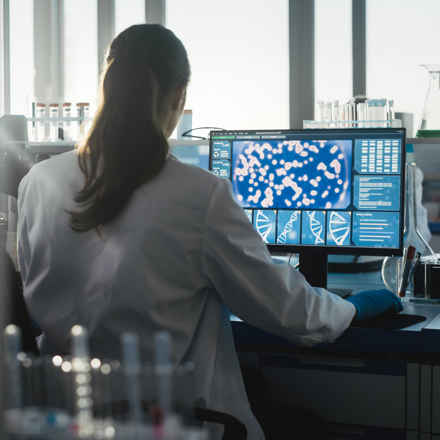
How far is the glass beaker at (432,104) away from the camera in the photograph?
6.89 ft

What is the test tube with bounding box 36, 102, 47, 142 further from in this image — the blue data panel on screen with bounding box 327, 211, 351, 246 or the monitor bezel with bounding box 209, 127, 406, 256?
the blue data panel on screen with bounding box 327, 211, 351, 246

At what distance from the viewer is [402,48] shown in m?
4.03

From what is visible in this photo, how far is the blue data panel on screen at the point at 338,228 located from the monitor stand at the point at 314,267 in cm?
5

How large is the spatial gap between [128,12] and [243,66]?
3.18 feet

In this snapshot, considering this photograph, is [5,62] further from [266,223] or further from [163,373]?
[163,373]

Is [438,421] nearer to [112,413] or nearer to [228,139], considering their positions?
[228,139]

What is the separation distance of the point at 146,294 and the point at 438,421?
0.73 meters

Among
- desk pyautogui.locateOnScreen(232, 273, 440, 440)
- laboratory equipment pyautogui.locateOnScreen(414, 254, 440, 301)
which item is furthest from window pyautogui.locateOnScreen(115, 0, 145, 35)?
desk pyautogui.locateOnScreen(232, 273, 440, 440)

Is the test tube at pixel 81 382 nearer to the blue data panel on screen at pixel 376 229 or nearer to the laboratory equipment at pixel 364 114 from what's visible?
the blue data panel on screen at pixel 376 229

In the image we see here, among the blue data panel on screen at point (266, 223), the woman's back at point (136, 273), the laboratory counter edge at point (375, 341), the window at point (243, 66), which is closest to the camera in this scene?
the woman's back at point (136, 273)

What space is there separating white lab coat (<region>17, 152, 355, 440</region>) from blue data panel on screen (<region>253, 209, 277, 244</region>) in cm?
Answer: 51

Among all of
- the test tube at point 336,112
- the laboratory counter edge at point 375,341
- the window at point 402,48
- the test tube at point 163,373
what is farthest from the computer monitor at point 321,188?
the window at point 402,48

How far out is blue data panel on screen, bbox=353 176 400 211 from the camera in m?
1.57

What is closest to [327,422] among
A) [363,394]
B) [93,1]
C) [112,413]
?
[363,394]
